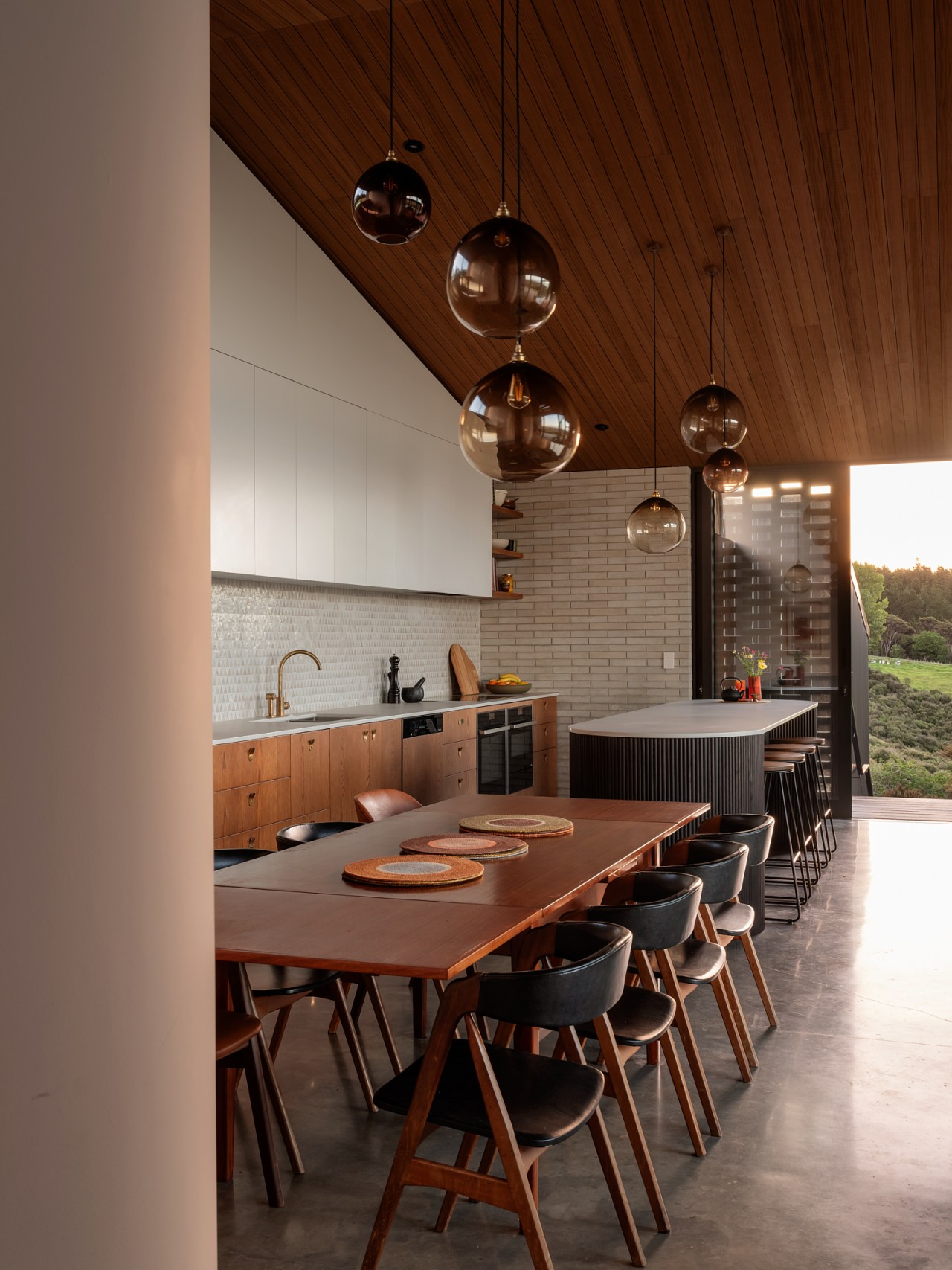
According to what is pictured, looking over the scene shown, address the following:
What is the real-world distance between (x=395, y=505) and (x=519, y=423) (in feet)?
14.3

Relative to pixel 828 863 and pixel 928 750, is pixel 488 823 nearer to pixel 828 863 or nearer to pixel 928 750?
pixel 828 863

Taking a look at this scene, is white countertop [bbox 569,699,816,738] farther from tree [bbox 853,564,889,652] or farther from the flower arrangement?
tree [bbox 853,564,889,652]

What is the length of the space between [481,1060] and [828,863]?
538 centimetres

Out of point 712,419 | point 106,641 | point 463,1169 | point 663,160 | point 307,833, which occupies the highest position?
point 663,160

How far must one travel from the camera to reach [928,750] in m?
14.2

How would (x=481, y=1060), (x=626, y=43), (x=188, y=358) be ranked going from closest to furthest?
1. (x=188, y=358)
2. (x=481, y=1060)
3. (x=626, y=43)

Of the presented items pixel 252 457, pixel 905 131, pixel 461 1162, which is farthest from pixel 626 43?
pixel 461 1162

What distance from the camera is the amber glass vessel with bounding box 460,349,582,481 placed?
9.23 ft

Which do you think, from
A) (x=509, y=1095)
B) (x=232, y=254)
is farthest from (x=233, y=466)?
(x=509, y=1095)

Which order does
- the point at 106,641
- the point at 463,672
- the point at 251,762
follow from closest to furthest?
the point at 106,641
the point at 251,762
the point at 463,672

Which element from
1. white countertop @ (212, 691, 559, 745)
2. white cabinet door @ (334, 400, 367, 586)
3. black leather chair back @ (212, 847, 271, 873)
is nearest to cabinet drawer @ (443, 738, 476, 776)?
white countertop @ (212, 691, 559, 745)

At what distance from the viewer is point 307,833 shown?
391cm

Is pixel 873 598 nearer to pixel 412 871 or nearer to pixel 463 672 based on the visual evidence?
pixel 463 672

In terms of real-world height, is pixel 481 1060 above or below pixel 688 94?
below
